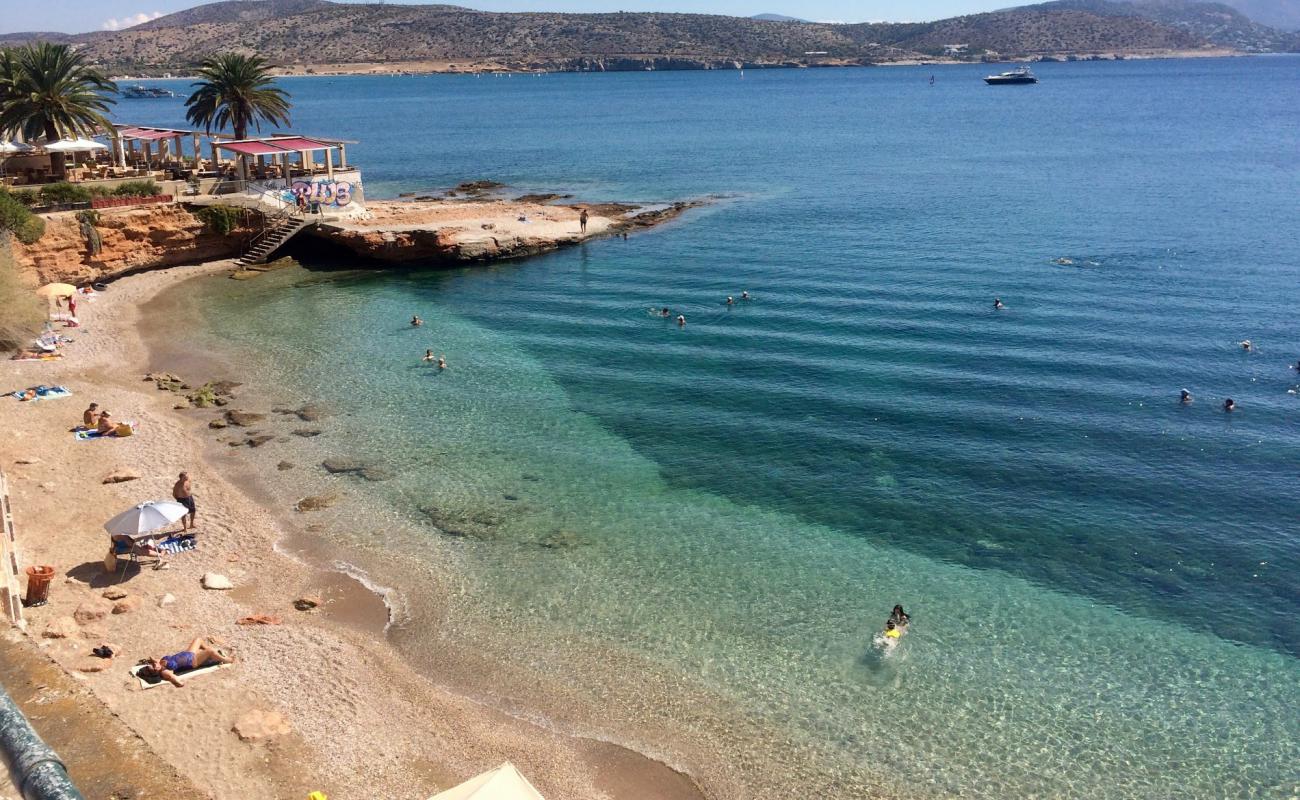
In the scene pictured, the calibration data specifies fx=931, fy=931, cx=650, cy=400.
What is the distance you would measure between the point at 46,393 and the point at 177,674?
663 inches

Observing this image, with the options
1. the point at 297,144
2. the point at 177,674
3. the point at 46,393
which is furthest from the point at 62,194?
the point at 177,674

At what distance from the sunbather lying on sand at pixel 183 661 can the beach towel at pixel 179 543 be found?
14.1 ft

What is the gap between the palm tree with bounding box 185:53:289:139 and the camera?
51.6 m

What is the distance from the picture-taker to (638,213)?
57.9 metres

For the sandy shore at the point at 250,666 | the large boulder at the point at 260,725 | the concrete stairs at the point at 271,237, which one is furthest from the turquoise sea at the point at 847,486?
the large boulder at the point at 260,725

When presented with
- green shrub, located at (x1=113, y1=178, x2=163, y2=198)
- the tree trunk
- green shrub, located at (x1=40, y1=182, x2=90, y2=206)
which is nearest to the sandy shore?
green shrub, located at (x1=40, y1=182, x2=90, y2=206)

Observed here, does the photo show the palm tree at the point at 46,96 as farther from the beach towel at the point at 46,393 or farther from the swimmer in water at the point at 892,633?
the swimmer in water at the point at 892,633

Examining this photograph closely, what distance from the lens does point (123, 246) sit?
41.8 meters

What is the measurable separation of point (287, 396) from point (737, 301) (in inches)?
736

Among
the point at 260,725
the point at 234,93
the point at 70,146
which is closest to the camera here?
the point at 260,725

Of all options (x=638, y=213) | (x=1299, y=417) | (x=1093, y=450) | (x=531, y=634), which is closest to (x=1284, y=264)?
(x=1299, y=417)

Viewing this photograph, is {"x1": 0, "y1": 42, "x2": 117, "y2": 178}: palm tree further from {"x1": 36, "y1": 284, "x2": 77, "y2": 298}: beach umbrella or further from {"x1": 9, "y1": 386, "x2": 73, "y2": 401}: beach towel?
{"x1": 9, "y1": 386, "x2": 73, "y2": 401}: beach towel

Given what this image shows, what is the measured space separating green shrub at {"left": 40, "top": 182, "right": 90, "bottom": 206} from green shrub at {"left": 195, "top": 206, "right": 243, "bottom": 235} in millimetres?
4769

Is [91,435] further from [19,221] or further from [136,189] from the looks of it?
[136,189]
